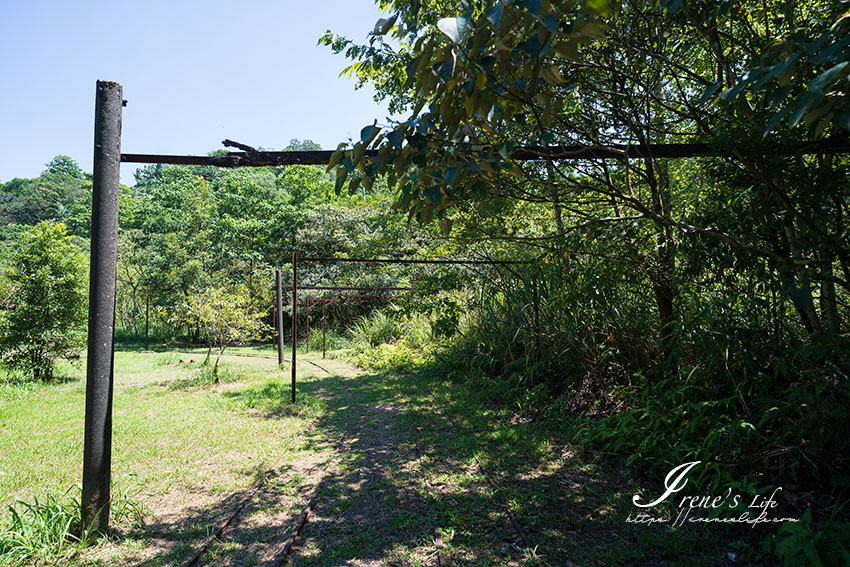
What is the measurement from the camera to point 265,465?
441cm

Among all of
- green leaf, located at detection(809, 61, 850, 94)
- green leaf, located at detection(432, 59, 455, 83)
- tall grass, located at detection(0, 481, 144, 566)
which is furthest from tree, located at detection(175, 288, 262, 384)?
green leaf, located at detection(809, 61, 850, 94)

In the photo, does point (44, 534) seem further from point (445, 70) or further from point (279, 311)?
point (279, 311)

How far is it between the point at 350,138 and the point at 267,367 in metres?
10.6

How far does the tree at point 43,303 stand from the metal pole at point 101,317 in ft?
25.8

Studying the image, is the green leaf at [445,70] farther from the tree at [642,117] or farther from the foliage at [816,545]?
the foliage at [816,545]

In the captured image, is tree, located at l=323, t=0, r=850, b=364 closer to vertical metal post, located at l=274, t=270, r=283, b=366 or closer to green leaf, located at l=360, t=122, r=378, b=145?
green leaf, located at l=360, t=122, r=378, b=145

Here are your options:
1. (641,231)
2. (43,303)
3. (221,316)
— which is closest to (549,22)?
(641,231)

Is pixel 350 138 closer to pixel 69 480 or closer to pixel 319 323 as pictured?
pixel 69 480

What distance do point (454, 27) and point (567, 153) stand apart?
188 centimetres

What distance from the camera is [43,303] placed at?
8.81m

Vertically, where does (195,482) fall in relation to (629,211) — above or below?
below

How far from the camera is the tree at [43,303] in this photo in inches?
339

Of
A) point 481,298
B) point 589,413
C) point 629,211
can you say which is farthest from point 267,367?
point 629,211

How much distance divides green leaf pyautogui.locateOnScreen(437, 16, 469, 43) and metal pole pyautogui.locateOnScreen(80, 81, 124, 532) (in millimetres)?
2736
